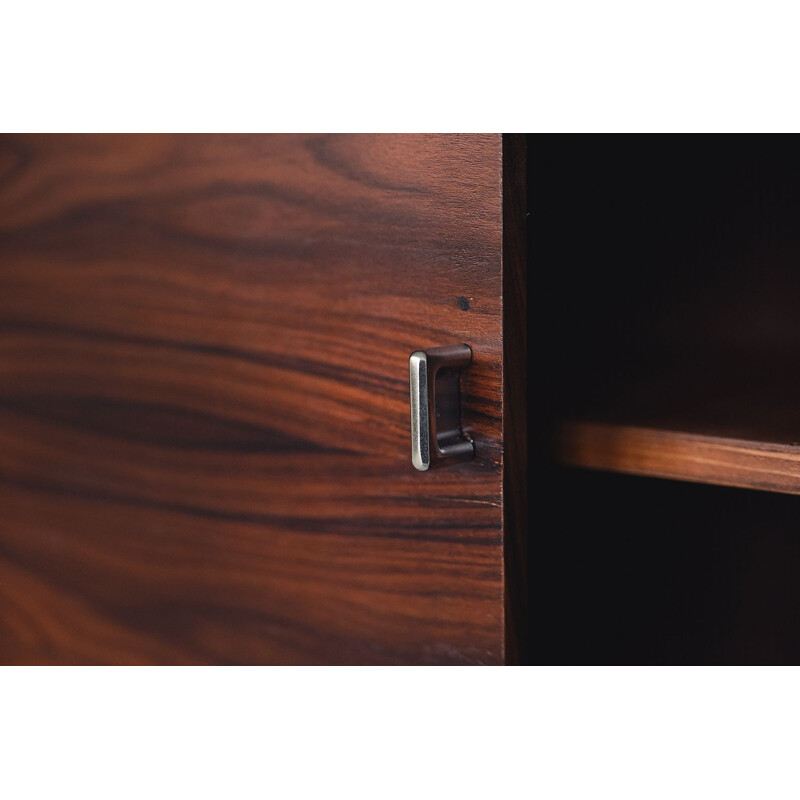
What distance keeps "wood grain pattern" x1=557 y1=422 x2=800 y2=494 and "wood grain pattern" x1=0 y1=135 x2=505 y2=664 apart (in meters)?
0.08

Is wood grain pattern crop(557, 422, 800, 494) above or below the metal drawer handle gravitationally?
below

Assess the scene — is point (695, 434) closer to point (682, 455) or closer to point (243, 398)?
point (682, 455)

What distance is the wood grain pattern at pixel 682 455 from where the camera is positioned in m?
0.36

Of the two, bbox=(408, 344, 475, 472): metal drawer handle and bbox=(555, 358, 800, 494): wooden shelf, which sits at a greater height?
bbox=(408, 344, 475, 472): metal drawer handle

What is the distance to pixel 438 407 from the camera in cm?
33

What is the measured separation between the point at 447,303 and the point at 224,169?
103mm

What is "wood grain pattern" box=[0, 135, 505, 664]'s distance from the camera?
35 centimetres

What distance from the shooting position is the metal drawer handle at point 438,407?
1.04ft

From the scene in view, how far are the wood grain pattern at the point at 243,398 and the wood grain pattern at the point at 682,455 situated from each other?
75mm

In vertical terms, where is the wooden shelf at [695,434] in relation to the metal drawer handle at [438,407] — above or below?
below

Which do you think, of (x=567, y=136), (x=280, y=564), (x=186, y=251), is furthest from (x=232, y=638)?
(x=567, y=136)

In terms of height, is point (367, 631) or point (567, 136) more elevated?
point (567, 136)

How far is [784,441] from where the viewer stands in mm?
367

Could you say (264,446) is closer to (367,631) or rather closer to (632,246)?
(367,631)
